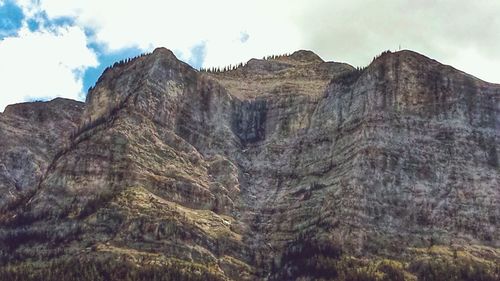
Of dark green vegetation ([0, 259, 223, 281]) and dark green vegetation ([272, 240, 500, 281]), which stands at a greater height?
dark green vegetation ([272, 240, 500, 281])

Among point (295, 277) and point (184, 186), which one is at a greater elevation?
point (184, 186)

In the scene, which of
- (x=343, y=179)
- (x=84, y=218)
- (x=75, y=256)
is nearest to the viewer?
(x=75, y=256)

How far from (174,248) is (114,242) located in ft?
37.9

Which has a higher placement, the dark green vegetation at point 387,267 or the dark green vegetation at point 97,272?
the dark green vegetation at point 387,267

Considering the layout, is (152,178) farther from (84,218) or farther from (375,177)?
(375,177)

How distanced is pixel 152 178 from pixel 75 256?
2934 cm

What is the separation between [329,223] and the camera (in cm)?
18550

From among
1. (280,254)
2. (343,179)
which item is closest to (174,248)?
(280,254)

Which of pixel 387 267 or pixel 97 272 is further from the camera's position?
pixel 387 267

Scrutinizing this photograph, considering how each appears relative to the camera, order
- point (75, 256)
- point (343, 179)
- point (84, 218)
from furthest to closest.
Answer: point (343, 179) < point (84, 218) < point (75, 256)

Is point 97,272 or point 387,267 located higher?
point 387,267

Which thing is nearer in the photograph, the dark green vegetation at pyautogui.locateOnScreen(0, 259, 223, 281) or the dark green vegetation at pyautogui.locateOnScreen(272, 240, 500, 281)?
the dark green vegetation at pyautogui.locateOnScreen(0, 259, 223, 281)

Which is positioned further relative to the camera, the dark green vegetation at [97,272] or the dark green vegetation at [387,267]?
the dark green vegetation at [387,267]

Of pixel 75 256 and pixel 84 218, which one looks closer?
pixel 75 256
